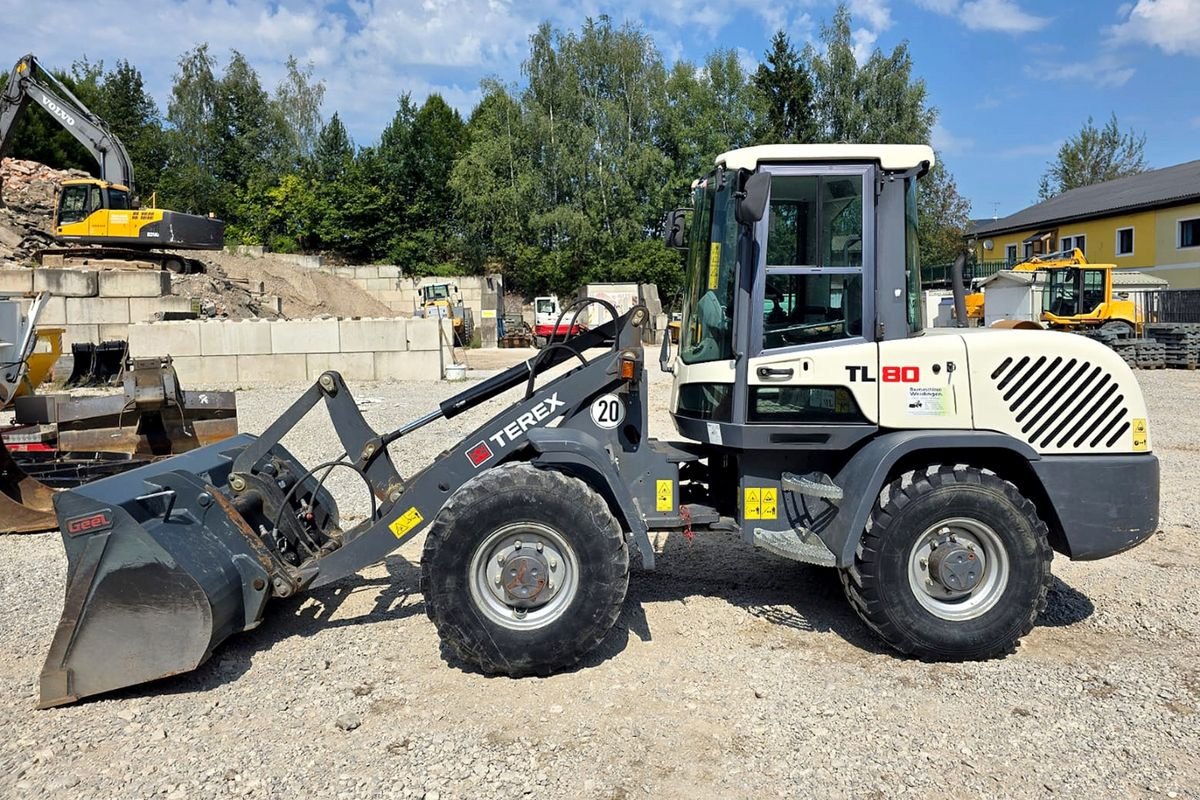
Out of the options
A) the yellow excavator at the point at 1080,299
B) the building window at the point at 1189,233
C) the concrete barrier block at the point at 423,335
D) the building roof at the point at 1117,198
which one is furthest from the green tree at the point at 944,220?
the concrete barrier block at the point at 423,335

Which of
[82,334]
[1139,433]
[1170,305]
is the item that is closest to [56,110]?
[82,334]

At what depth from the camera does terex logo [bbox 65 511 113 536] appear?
378 cm

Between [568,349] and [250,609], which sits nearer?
[250,609]

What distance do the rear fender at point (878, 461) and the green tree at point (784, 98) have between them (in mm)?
44132

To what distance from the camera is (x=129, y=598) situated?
374 cm

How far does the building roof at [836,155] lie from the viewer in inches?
167

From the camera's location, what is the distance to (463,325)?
36.9 m

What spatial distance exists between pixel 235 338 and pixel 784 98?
36.8 meters

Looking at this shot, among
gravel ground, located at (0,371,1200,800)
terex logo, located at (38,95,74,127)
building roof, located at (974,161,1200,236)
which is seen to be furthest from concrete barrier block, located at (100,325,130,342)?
building roof, located at (974,161,1200,236)

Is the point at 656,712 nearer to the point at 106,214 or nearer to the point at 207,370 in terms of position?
the point at 207,370

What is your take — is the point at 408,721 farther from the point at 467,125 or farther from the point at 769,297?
the point at 467,125

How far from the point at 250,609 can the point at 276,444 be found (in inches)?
38.4

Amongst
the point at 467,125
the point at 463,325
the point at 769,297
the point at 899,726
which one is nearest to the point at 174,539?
the point at 769,297

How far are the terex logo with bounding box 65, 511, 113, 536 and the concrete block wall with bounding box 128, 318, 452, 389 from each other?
47.0ft
